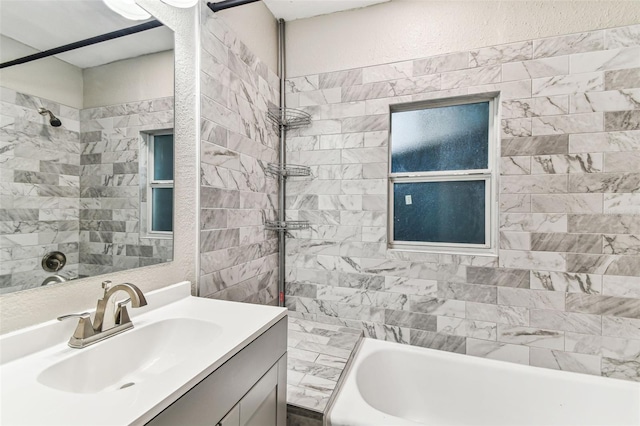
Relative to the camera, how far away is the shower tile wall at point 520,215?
156cm

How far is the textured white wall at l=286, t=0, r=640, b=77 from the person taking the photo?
1.62 meters

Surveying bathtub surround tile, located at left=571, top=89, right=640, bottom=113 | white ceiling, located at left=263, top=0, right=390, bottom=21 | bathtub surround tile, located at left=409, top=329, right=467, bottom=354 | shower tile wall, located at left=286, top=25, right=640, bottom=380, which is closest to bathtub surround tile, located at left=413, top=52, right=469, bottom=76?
shower tile wall, located at left=286, top=25, right=640, bottom=380

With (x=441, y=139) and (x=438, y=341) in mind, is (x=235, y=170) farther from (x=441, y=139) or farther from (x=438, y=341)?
(x=438, y=341)

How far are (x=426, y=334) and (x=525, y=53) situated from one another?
187 centimetres

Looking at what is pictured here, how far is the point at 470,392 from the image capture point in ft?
5.54

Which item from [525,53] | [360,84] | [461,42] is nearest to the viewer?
[525,53]

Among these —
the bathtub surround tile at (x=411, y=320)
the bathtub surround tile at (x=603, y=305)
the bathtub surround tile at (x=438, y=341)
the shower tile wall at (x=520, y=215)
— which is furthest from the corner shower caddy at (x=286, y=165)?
the bathtub surround tile at (x=603, y=305)

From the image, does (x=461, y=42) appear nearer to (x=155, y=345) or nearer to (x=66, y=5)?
(x=66, y=5)

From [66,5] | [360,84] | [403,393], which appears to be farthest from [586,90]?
[66,5]

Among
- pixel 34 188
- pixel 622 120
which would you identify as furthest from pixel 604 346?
pixel 34 188

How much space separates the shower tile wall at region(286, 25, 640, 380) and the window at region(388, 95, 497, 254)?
12 cm

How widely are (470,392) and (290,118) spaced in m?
2.21

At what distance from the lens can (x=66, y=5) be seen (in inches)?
35.3

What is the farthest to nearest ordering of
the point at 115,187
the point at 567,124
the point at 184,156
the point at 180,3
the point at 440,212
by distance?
1. the point at 440,212
2. the point at 567,124
3. the point at 184,156
4. the point at 180,3
5. the point at 115,187
